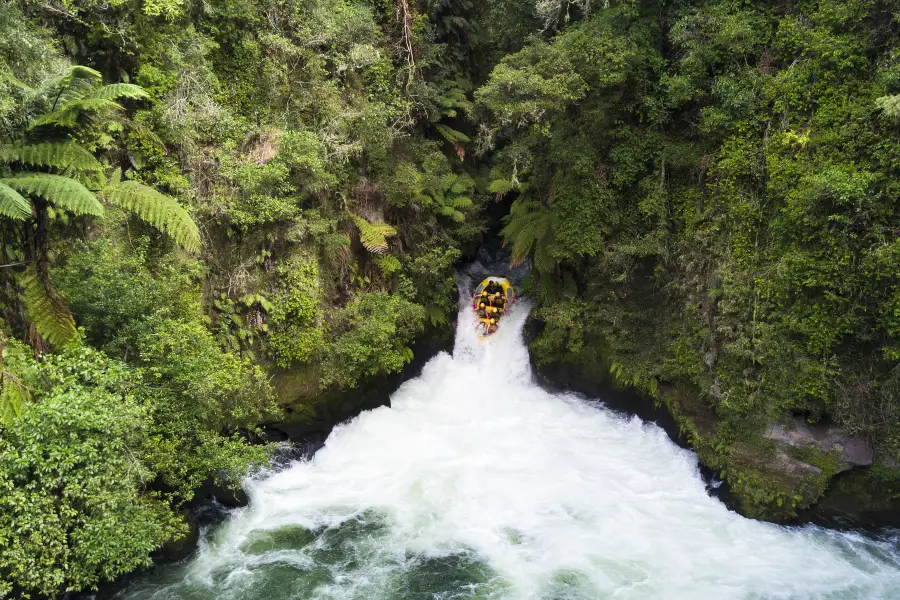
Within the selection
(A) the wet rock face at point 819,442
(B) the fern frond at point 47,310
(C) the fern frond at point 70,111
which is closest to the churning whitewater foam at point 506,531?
(A) the wet rock face at point 819,442

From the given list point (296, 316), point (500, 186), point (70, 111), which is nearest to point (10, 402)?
point (70, 111)

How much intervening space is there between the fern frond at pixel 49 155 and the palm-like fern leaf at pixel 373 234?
5505 mm

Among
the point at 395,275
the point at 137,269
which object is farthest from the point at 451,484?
the point at 137,269

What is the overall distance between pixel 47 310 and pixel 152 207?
193 cm

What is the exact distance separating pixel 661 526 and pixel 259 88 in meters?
10.4

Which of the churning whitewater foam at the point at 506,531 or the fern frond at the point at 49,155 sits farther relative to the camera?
the churning whitewater foam at the point at 506,531

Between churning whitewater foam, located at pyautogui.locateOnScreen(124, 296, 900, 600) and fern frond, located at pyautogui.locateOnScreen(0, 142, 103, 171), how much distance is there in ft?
17.8

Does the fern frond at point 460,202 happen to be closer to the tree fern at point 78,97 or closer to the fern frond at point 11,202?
the tree fern at point 78,97

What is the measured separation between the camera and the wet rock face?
8.08 metres

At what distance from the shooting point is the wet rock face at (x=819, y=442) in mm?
8078

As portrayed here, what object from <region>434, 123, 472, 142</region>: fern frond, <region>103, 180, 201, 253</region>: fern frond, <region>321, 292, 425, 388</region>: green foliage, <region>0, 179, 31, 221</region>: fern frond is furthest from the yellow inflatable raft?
<region>0, 179, 31, 221</region>: fern frond

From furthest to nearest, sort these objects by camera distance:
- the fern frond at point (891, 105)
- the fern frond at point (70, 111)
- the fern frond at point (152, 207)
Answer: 1. the fern frond at point (152, 207)
2. the fern frond at point (891, 105)
3. the fern frond at point (70, 111)

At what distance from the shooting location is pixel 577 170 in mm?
11164

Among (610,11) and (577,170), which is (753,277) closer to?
(577,170)
